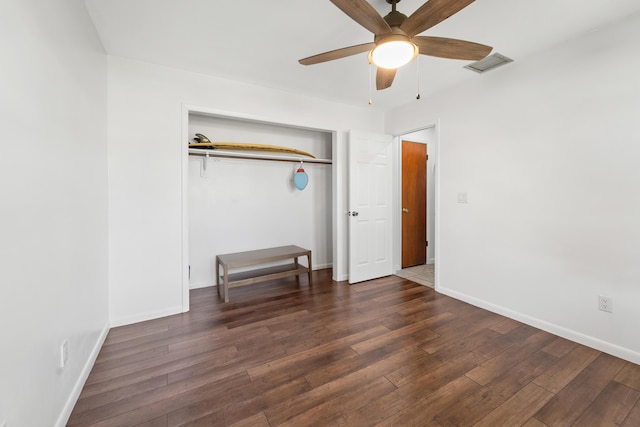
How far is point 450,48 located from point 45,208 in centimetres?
245

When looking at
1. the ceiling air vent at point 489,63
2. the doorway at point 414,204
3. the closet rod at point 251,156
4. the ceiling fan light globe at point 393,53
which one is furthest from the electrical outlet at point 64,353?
the doorway at point 414,204

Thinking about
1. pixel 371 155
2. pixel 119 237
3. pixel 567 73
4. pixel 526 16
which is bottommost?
pixel 119 237

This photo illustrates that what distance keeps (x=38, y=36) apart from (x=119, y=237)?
1.76m

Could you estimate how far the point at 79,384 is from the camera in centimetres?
167

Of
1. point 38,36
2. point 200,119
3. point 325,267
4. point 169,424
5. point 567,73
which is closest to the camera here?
point 38,36

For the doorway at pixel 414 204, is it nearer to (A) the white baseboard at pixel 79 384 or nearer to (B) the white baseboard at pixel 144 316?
(B) the white baseboard at pixel 144 316

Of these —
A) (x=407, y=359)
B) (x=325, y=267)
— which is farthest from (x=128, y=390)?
(x=325, y=267)

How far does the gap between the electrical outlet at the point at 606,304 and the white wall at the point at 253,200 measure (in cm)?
314

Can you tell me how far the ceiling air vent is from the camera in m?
2.49

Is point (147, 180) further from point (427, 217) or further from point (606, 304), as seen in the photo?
point (427, 217)

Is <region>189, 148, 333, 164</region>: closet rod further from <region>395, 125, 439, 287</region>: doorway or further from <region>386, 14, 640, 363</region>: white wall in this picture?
<region>386, 14, 640, 363</region>: white wall

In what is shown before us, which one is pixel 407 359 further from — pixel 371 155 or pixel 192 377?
pixel 371 155

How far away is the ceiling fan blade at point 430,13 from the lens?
1.36 meters

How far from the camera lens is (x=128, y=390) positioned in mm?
1702
